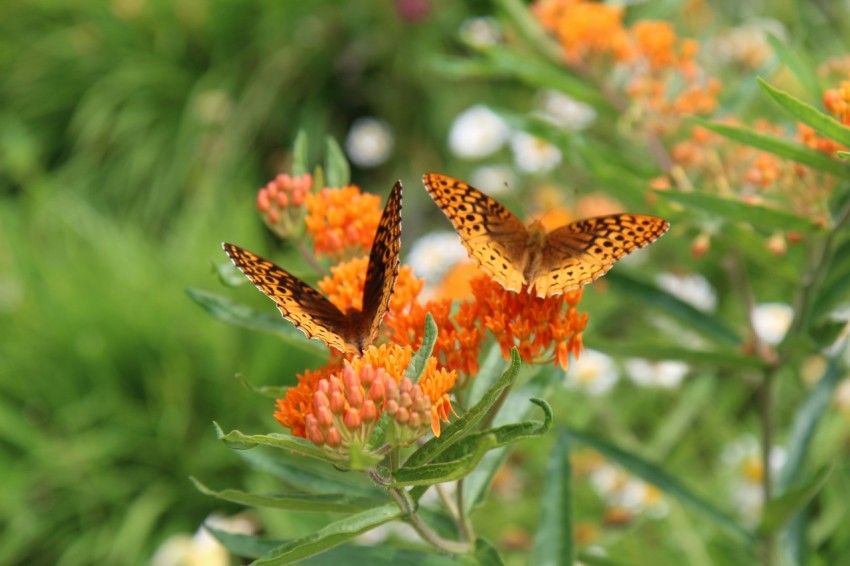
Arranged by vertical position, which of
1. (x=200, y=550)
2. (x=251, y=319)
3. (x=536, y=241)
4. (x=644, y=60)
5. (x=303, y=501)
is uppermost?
(x=644, y=60)

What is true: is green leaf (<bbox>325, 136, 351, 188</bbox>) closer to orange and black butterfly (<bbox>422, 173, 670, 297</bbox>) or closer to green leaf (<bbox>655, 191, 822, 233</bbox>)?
orange and black butterfly (<bbox>422, 173, 670, 297</bbox>)

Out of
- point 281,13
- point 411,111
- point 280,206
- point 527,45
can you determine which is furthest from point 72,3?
point 280,206

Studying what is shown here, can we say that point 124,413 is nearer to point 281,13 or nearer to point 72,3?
point 281,13

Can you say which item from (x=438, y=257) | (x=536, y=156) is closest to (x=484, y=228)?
(x=438, y=257)

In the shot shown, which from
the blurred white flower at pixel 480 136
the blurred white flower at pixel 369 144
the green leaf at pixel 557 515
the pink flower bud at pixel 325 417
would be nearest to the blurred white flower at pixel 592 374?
the green leaf at pixel 557 515

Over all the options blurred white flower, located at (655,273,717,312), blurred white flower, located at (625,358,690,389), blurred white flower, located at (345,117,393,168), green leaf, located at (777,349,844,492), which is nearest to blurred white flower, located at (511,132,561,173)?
blurred white flower, located at (655,273,717,312)

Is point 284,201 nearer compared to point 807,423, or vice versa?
point 284,201

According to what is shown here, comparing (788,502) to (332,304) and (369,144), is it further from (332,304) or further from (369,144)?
(369,144)

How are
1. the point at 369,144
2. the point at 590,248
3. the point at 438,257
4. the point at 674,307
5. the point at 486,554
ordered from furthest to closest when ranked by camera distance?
the point at 369,144
the point at 438,257
the point at 674,307
the point at 590,248
the point at 486,554
